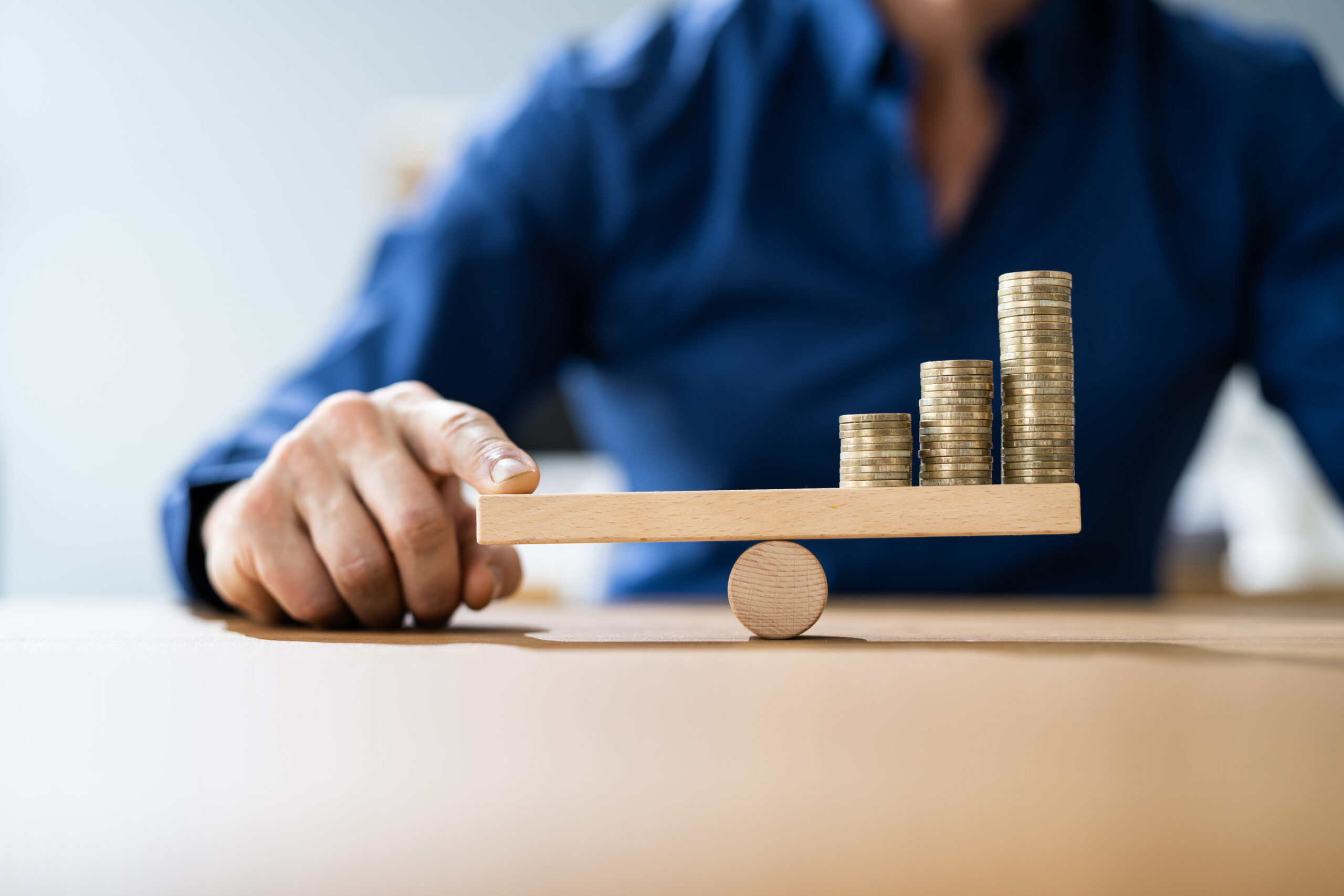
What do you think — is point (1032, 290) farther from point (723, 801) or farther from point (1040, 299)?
point (723, 801)

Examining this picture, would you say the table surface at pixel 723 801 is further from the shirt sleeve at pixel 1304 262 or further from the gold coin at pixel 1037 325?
the shirt sleeve at pixel 1304 262

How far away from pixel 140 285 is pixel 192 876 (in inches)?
157

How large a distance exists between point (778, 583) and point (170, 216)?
385 centimetres

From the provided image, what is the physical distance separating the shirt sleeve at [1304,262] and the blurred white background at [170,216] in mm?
2835

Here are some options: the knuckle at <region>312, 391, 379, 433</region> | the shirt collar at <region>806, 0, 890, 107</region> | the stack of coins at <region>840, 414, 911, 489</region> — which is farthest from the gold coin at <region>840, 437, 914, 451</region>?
the shirt collar at <region>806, 0, 890, 107</region>

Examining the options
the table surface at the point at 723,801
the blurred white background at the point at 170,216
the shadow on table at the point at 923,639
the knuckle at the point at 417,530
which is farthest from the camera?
the blurred white background at the point at 170,216

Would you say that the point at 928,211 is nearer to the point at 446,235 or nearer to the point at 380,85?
the point at 446,235

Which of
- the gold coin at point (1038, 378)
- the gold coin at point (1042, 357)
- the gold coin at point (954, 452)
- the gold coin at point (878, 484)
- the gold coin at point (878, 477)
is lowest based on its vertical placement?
the gold coin at point (878, 484)

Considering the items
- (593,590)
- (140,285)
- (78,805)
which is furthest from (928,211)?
(140,285)

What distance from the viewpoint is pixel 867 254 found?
134 centimetres

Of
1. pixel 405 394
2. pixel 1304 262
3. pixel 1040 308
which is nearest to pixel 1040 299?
pixel 1040 308

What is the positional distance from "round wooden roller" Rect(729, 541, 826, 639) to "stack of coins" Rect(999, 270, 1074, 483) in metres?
0.13

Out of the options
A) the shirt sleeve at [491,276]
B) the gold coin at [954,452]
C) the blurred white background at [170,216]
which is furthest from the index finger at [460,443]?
the blurred white background at [170,216]

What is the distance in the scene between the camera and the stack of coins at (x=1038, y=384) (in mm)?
607
